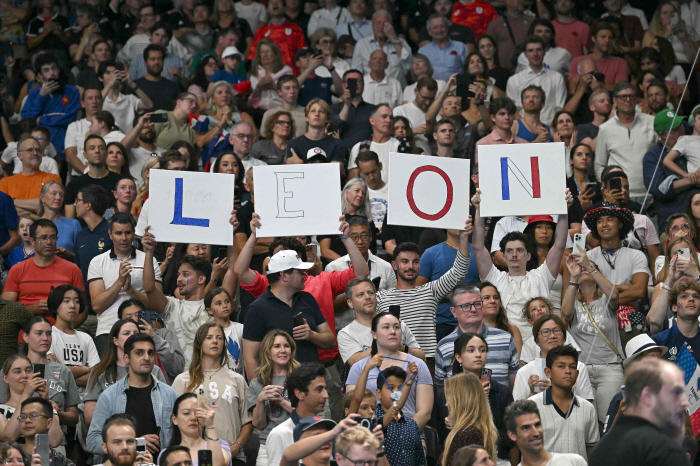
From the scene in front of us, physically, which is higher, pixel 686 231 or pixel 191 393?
pixel 686 231

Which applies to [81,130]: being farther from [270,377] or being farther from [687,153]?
[687,153]

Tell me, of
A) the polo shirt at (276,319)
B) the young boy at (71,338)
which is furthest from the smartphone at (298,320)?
the young boy at (71,338)

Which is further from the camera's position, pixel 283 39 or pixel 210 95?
pixel 283 39

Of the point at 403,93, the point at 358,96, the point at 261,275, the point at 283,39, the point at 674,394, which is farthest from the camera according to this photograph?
the point at 283,39

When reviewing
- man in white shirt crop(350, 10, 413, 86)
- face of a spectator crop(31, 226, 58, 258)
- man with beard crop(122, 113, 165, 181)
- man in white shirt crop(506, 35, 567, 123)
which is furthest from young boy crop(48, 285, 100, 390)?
man in white shirt crop(506, 35, 567, 123)

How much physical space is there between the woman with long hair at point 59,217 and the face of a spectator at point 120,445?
3384 mm

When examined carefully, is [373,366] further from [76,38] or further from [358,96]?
[76,38]

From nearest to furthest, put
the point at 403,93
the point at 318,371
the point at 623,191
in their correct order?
1. the point at 318,371
2. the point at 623,191
3. the point at 403,93

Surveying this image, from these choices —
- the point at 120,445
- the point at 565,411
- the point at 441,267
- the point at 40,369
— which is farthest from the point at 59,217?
the point at 565,411

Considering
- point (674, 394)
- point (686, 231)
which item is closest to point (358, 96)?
point (686, 231)

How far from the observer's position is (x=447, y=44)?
528 inches

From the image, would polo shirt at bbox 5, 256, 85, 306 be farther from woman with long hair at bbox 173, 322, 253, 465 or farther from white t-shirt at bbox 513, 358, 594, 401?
white t-shirt at bbox 513, 358, 594, 401

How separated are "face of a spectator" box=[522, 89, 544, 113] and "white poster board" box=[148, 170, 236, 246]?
407 cm

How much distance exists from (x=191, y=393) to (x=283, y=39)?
7956 millimetres
